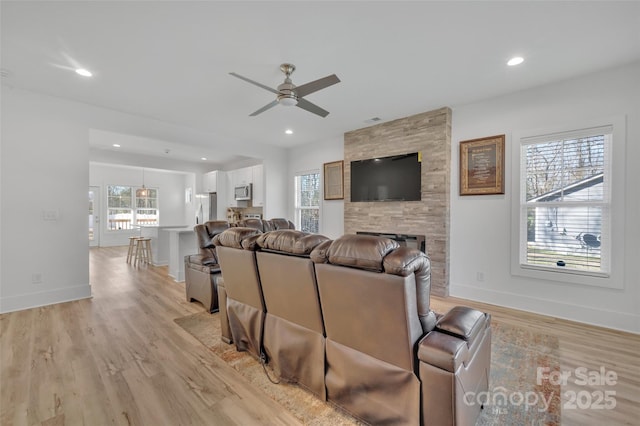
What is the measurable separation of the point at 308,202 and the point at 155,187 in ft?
22.5

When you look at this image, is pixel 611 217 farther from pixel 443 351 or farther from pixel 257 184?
pixel 257 184

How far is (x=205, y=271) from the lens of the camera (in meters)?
3.38

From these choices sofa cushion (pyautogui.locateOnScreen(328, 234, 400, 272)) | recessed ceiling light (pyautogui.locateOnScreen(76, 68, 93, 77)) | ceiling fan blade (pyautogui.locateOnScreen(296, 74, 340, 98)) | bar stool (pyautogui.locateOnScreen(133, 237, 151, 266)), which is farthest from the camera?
bar stool (pyautogui.locateOnScreen(133, 237, 151, 266))

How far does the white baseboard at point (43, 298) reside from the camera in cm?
335

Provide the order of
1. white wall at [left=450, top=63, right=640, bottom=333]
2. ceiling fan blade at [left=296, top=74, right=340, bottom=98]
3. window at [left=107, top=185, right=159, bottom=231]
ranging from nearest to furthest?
1. ceiling fan blade at [left=296, top=74, right=340, bottom=98]
2. white wall at [left=450, top=63, right=640, bottom=333]
3. window at [left=107, top=185, right=159, bottom=231]

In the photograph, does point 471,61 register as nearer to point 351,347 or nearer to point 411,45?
point 411,45

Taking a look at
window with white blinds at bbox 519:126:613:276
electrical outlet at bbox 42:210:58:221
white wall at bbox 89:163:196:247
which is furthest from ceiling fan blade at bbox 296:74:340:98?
white wall at bbox 89:163:196:247

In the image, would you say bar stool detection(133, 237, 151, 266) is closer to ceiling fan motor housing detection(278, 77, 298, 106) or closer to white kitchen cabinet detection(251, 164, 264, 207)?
white kitchen cabinet detection(251, 164, 264, 207)

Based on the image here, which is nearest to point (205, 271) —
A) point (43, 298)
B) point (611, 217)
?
point (43, 298)

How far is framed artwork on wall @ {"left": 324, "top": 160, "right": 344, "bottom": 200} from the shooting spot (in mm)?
5527

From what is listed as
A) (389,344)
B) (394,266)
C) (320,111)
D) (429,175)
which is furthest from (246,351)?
(429,175)

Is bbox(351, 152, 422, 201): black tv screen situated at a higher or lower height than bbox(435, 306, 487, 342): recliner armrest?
higher

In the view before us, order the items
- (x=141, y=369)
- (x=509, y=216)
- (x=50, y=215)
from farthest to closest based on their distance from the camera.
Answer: (x=50, y=215) < (x=509, y=216) < (x=141, y=369)

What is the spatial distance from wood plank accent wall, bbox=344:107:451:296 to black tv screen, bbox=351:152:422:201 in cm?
10
